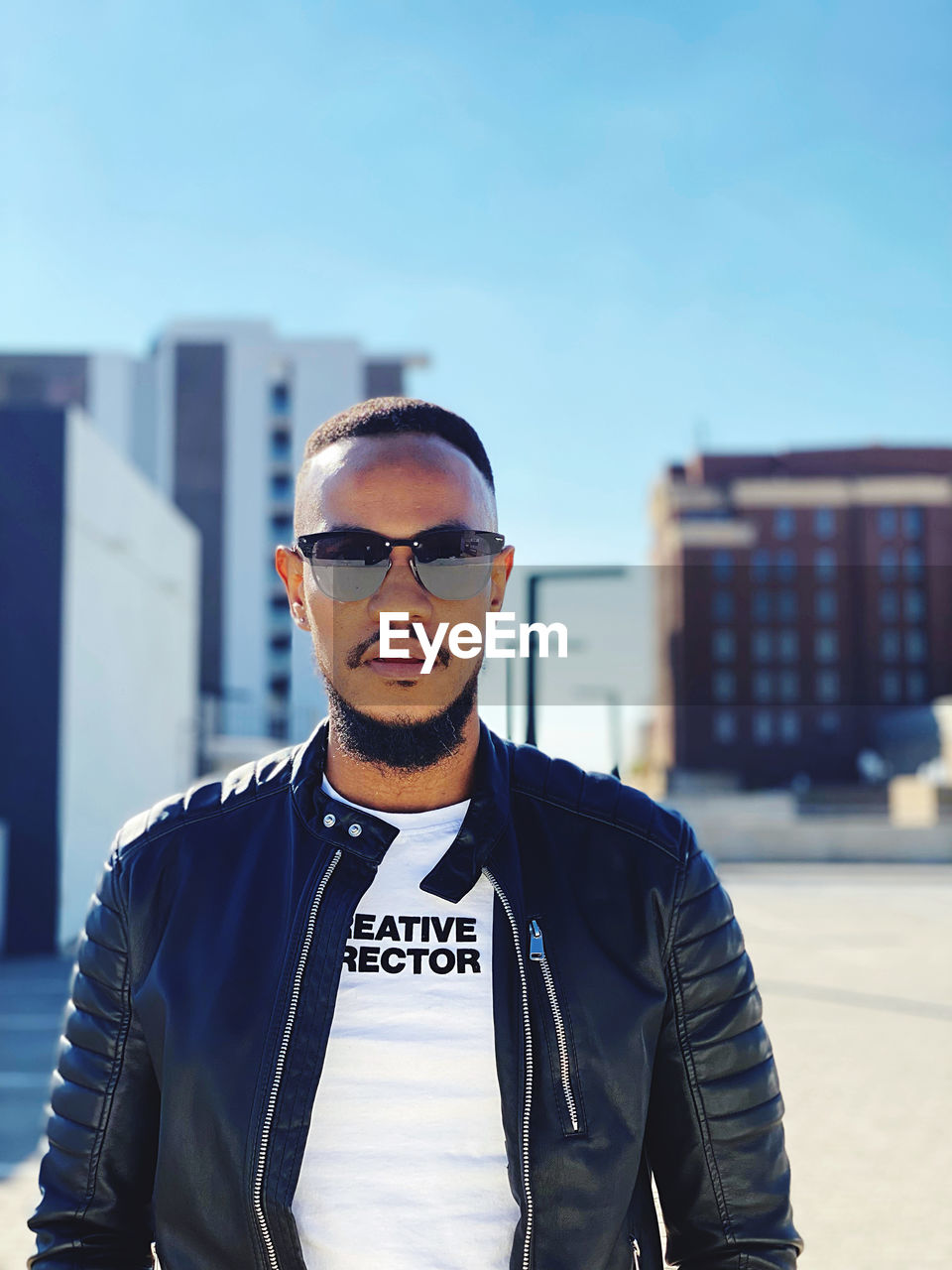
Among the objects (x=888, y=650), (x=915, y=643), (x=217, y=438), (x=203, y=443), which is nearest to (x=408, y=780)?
(x=217, y=438)

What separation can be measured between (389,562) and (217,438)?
5030 centimetres

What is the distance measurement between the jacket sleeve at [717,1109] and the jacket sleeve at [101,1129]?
2.66 feet

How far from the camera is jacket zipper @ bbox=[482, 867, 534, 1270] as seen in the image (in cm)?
171

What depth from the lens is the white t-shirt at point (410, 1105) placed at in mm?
1727

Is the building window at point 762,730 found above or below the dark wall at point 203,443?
below

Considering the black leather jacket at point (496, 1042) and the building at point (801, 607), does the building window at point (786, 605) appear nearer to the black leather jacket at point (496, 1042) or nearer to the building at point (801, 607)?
the building at point (801, 607)

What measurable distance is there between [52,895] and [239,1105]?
14.2 metres

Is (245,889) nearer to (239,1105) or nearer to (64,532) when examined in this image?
(239,1105)

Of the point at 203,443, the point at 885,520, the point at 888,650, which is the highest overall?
the point at 203,443

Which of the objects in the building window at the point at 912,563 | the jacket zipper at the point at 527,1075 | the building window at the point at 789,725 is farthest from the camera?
the building window at the point at 789,725

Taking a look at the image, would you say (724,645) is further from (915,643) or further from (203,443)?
(203,443)

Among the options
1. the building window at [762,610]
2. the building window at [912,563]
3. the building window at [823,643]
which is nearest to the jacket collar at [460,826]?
the building window at [762,610]

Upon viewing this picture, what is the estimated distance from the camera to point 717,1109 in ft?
6.05

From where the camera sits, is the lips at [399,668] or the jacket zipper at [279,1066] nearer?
the jacket zipper at [279,1066]
